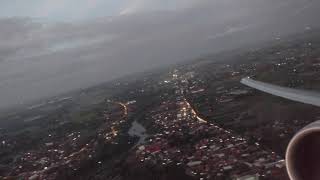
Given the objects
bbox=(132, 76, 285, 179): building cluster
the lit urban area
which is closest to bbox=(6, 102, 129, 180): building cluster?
the lit urban area

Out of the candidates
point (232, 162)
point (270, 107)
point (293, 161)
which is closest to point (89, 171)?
point (232, 162)

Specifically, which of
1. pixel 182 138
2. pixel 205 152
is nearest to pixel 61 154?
pixel 182 138

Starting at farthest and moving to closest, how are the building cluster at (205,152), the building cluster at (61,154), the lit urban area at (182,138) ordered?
the building cluster at (61,154)
the lit urban area at (182,138)
the building cluster at (205,152)

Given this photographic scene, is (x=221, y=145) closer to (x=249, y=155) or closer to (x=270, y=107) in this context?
(x=249, y=155)

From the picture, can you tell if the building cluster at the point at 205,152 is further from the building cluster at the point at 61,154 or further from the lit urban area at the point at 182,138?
the building cluster at the point at 61,154

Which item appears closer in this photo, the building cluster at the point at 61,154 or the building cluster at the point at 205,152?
the building cluster at the point at 205,152

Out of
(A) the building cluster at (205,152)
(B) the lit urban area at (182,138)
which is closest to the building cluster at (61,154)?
(B) the lit urban area at (182,138)

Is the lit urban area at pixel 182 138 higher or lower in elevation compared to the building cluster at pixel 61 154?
higher

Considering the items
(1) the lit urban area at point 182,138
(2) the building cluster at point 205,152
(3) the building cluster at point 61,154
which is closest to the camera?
(2) the building cluster at point 205,152
